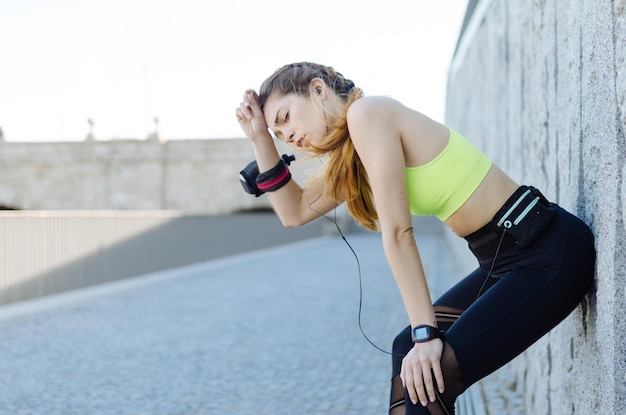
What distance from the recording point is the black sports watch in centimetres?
175

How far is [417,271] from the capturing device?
182 centimetres

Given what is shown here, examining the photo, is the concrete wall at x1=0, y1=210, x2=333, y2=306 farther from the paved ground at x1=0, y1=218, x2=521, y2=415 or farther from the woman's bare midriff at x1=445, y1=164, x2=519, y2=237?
the woman's bare midriff at x1=445, y1=164, x2=519, y2=237

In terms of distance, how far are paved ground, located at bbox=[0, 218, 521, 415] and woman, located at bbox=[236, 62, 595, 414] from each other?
1.86m

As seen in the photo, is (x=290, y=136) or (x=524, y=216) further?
(x=290, y=136)

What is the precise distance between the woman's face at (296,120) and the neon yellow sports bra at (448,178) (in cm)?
33

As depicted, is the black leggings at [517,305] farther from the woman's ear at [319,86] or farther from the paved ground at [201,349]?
the paved ground at [201,349]

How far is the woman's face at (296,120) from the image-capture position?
2129mm

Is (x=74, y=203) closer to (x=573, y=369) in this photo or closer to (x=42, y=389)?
(x=42, y=389)

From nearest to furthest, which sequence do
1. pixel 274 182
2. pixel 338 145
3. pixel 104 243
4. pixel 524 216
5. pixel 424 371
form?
1. pixel 424 371
2. pixel 524 216
3. pixel 338 145
4. pixel 274 182
5. pixel 104 243

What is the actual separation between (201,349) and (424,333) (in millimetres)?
3646

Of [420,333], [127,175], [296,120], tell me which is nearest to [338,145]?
[296,120]

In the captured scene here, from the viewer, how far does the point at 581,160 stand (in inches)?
87.7

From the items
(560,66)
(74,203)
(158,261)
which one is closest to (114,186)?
(74,203)

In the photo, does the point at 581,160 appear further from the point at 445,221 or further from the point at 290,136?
the point at 290,136
